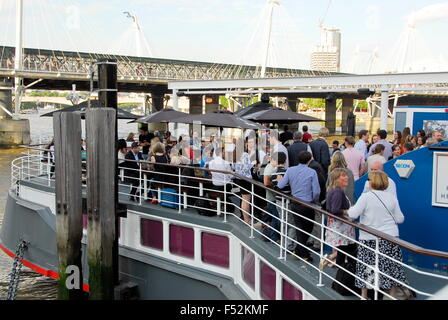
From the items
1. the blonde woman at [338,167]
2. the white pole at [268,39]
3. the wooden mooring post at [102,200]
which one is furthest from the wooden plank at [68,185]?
the white pole at [268,39]

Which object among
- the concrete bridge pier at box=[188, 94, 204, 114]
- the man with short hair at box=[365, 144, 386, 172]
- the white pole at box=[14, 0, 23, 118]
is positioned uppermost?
the white pole at box=[14, 0, 23, 118]

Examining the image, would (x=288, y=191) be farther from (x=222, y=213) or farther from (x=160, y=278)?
(x=160, y=278)

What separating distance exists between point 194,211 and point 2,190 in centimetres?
2171

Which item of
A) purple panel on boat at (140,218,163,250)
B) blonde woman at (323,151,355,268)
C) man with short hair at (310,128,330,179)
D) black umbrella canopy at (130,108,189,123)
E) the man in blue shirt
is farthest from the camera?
black umbrella canopy at (130,108,189,123)

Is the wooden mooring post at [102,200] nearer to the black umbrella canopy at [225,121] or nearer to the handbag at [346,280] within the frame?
the black umbrella canopy at [225,121]

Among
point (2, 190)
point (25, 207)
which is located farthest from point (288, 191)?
point (2, 190)

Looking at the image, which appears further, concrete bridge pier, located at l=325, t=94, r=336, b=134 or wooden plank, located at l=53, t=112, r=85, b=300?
concrete bridge pier, located at l=325, t=94, r=336, b=134

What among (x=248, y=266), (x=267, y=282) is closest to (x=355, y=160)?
(x=248, y=266)

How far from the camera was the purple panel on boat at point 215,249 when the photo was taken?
10.0 m

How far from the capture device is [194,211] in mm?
10820

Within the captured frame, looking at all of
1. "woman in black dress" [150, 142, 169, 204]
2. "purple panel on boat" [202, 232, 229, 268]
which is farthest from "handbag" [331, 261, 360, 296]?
"woman in black dress" [150, 142, 169, 204]

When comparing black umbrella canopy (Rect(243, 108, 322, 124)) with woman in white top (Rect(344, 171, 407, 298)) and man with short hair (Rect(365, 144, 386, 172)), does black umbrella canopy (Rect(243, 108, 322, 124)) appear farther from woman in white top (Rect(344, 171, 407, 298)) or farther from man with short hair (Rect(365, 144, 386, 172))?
woman in white top (Rect(344, 171, 407, 298))

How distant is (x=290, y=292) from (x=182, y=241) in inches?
129

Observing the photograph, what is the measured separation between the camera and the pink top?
34.4 feet
